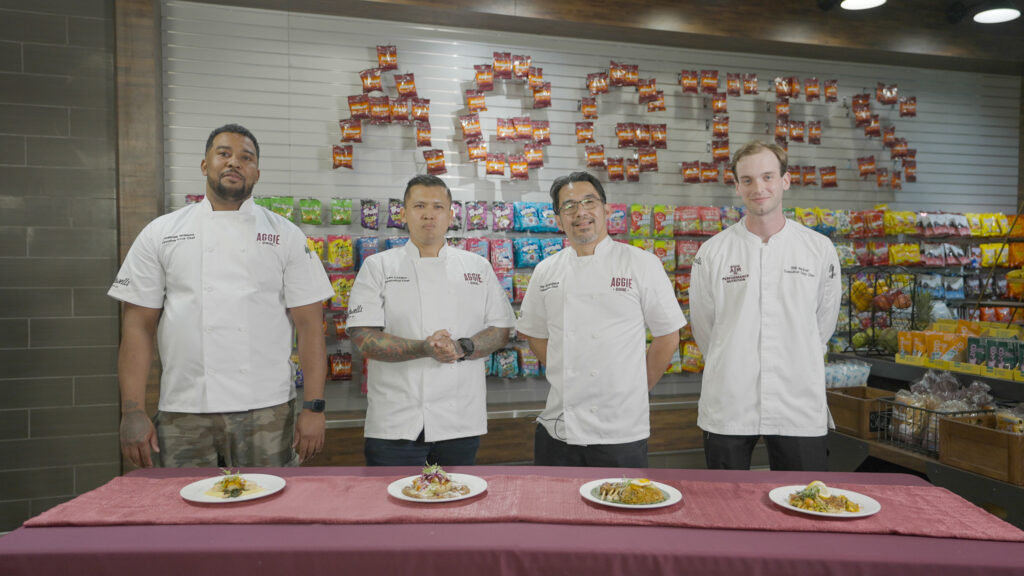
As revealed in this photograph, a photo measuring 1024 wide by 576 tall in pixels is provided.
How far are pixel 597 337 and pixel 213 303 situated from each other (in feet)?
4.81

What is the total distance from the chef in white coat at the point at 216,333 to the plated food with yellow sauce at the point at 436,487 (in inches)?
36.3

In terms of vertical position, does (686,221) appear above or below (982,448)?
above

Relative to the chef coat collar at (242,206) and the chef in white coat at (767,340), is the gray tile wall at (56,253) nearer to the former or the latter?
the chef coat collar at (242,206)

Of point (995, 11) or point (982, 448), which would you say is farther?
point (995, 11)

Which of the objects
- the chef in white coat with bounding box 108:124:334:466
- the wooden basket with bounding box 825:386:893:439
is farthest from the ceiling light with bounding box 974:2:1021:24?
the chef in white coat with bounding box 108:124:334:466

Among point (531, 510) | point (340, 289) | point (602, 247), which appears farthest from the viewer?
point (340, 289)

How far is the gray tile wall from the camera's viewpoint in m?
3.94

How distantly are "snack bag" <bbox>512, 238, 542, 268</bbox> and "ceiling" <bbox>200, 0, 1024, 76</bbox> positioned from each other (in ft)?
4.83

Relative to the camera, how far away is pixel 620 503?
65.0 inches

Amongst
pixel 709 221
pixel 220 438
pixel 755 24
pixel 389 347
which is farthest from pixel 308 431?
pixel 755 24

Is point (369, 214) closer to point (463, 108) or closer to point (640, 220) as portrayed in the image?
point (463, 108)

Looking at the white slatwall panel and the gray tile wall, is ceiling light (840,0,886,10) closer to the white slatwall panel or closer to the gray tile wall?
the white slatwall panel

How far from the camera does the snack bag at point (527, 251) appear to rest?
4.46 metres

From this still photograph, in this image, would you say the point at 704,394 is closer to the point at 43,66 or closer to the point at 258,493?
the point at 258,493
